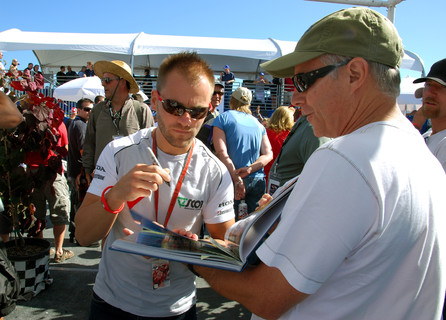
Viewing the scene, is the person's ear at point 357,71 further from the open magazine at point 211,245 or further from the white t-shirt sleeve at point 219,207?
the white t-shirt sleeve at point 219,207

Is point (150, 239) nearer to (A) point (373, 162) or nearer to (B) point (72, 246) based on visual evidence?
(A) point (373, 162)

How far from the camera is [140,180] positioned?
1323 millimetres

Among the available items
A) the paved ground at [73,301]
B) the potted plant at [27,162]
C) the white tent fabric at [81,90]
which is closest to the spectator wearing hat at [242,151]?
the paved ground at [73,301]

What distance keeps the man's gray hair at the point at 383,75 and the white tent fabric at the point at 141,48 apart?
54.4 feet

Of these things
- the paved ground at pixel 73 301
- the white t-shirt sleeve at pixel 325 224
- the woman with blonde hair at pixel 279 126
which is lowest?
the paved ground at pixel 73 301

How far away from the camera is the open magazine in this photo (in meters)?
1.00

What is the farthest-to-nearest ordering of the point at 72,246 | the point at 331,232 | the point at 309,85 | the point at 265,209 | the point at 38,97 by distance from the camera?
the point at 72,246, the point at 38,97, the point at 309,85, the point at 265,209, the point at 331,232

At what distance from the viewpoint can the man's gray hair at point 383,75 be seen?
104 cm

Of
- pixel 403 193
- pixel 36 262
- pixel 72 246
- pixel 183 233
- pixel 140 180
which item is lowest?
pixel 72 246

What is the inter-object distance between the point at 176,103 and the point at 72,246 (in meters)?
4.42

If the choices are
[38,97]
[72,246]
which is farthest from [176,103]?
[72,246]

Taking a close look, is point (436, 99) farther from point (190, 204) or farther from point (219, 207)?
point (190, 204)

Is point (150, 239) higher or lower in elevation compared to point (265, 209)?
lower

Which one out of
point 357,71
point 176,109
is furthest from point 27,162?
point 357,71
